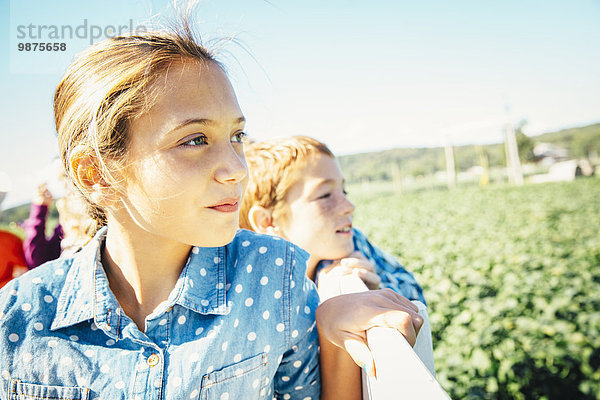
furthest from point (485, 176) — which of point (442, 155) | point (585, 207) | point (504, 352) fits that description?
point (504, 352)

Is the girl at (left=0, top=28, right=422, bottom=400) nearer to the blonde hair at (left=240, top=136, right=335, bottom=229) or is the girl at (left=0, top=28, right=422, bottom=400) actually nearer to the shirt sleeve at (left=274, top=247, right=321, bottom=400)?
the shirt sleeve at (left=274, top=247, right=321, bottom=400)

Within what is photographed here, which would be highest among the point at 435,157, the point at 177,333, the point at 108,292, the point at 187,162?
the point at 435,157

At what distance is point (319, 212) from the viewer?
189 centimetres

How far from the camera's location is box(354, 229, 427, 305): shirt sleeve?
181 cm

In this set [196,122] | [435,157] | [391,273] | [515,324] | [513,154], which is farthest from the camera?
[435,157]

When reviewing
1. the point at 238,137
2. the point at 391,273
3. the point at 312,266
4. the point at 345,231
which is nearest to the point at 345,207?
the point at 345,231

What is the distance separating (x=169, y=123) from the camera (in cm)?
104

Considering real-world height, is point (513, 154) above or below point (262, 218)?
above

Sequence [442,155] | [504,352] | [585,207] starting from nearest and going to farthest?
1. [504,352]
2. [585,207]
3. [442,155]

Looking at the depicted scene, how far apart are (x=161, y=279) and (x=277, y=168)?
93 cm

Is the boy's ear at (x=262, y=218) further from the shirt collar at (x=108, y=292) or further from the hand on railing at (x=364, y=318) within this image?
the hand on railing at (x=364, y=318)

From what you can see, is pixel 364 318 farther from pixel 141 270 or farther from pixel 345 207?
pixel 345 207

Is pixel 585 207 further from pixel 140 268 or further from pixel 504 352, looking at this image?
pixel 140 268

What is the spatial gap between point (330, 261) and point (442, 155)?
104112 mm
